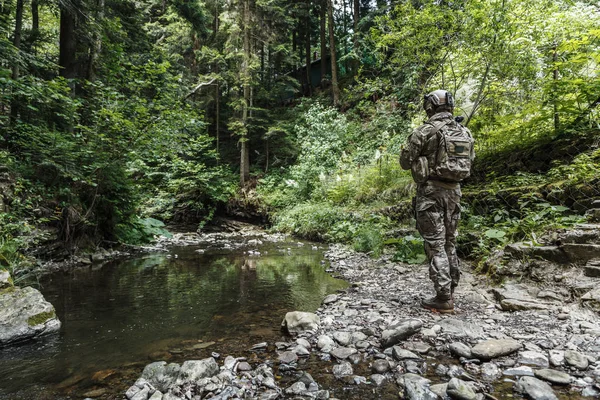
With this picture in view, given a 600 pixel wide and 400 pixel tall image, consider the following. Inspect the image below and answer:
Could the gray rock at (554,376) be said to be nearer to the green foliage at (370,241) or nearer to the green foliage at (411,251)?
the green foliage at (411,251)

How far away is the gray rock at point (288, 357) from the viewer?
252cm

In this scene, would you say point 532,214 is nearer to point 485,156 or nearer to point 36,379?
point 485,156

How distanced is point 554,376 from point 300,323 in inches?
78.1

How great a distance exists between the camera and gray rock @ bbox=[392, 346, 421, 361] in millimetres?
2396

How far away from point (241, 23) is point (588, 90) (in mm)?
16171

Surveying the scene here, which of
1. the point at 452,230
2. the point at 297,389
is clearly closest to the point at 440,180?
the point at 452,230

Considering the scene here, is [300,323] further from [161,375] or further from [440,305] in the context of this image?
[440,305]

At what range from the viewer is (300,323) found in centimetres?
312

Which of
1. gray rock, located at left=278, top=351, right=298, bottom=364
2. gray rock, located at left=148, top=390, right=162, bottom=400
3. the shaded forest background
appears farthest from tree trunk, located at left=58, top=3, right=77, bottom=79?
gray rock, located at left=278, top=351, right=298, bottom=364

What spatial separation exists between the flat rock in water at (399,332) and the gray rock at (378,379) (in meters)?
0.46

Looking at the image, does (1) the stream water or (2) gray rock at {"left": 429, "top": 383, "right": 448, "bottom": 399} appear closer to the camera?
(2) gray rock at {"left": 429, "top": 383, "right": 448, "bottom": 399}

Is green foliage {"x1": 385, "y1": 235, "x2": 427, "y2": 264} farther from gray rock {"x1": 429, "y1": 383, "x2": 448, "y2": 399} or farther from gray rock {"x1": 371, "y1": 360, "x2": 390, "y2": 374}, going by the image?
gray rock {"x1": 429, "y1": 383, "x2": 448, "y2": 399}

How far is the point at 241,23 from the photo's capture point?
16672 millimetres

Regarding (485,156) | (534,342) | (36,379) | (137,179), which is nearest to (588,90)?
(485,156)
